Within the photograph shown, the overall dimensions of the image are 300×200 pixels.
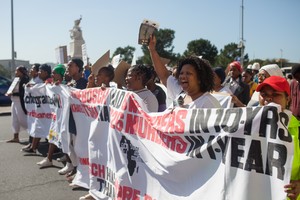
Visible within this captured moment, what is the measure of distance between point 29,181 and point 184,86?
3.45 metres

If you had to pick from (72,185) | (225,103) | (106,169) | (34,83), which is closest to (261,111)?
(225,103)

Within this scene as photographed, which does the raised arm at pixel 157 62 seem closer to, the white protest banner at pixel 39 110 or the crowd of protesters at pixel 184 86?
the crowd of protesters at pixel 184 86

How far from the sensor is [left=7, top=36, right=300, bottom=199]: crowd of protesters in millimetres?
2596

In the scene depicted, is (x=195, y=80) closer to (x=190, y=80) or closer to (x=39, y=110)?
(x=190, y=80)

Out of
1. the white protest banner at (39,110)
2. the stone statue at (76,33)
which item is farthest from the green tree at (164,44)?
the white protest banner at (39,110)

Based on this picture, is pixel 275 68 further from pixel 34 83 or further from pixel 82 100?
pixel 34 83

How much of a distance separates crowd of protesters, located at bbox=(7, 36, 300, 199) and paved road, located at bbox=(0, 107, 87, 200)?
21cm

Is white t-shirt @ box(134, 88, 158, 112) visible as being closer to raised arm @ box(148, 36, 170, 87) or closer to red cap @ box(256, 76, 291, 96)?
raised arm @ box(148, 36, 170, 87)

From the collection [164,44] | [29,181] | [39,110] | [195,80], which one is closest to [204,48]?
[164,44]

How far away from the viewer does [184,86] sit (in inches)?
124

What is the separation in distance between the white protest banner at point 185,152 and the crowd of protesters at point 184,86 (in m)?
0.16

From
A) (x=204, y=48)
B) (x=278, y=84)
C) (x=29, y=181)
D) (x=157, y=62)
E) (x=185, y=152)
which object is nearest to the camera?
(x=278, y=84)

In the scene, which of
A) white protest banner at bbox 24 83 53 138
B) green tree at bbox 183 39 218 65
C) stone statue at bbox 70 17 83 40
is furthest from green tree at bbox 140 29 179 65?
white protest banner at bbox 24 83 53 138

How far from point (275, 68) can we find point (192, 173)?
2406mm
